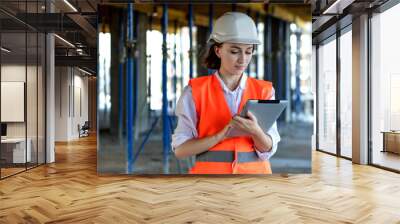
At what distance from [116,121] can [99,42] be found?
1.07 m

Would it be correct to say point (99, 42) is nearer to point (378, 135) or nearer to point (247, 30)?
point (247, 30)

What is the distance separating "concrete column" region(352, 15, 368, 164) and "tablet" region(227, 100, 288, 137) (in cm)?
523

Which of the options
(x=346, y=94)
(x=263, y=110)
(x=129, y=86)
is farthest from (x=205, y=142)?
(x=346, y=94)

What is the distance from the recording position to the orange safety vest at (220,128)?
324 cm

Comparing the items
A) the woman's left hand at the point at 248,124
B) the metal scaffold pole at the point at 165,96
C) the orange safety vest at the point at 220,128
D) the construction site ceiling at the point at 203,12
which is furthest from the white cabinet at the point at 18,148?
the woman's left hand at the point at 248,124

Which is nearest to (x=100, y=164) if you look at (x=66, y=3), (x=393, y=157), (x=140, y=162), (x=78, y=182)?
(x=78, y=182)

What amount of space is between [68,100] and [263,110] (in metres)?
12.7

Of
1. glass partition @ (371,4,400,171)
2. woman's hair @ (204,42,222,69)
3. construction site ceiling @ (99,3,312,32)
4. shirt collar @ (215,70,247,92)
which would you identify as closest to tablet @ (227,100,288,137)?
shirt collar @ (215,70,247,92)

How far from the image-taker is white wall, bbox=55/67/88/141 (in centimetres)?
1451

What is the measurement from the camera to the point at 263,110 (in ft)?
10.5

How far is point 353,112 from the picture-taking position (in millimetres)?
8180

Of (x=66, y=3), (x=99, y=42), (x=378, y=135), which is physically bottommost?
(x=378, y=135)

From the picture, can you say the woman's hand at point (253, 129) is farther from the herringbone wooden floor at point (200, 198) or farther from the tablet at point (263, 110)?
the herringbone wooden floor at point (200, 198)

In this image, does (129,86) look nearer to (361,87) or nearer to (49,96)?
(49,96)
